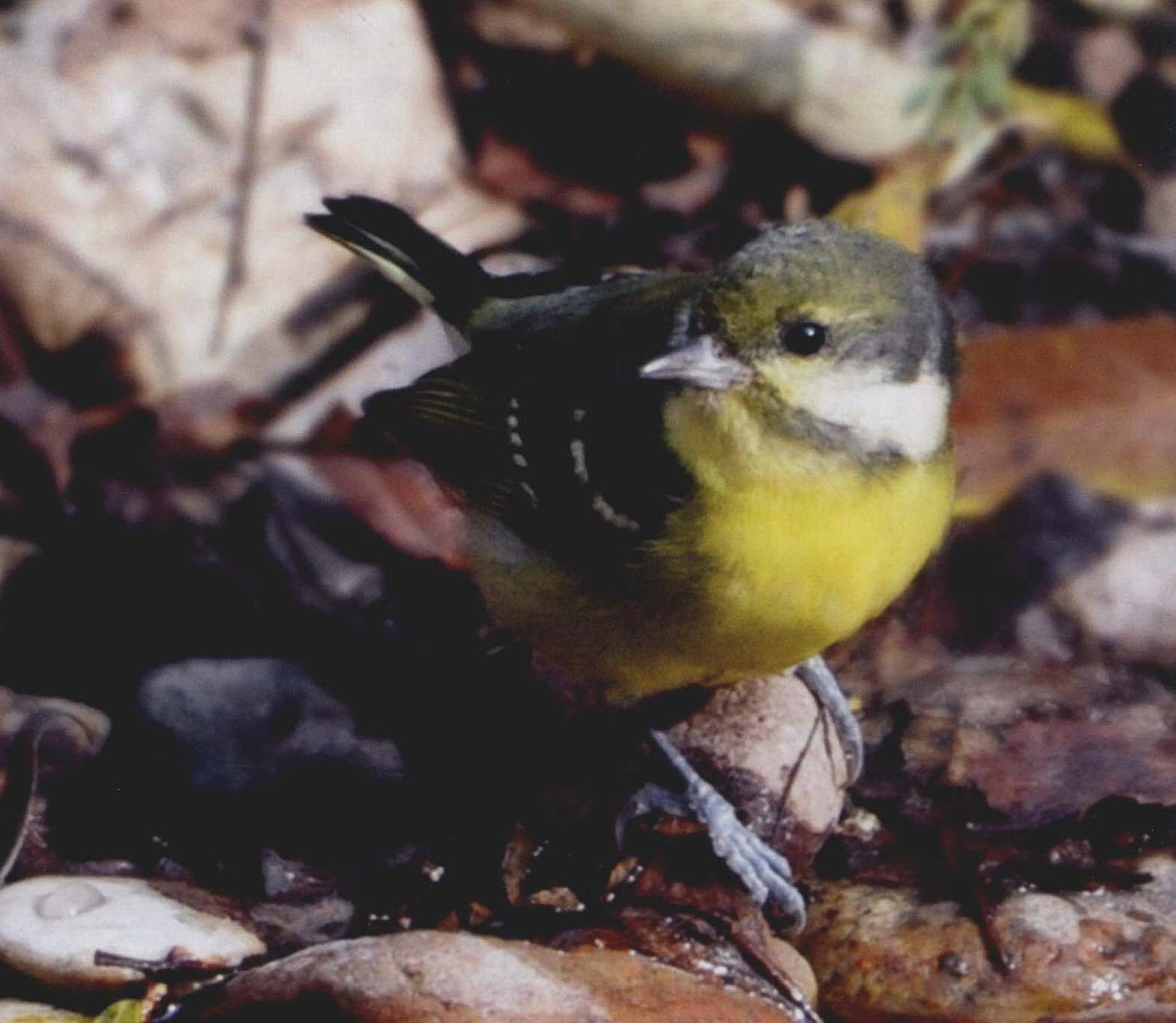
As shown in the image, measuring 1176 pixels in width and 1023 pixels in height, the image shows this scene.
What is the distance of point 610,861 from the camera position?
3.93m

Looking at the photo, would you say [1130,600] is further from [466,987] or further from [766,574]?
[466,987]

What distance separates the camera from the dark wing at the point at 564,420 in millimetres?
3928

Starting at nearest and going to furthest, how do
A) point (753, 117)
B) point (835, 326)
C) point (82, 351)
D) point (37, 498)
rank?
point (835, 326)
point (37, 498)
point (82, 351)
point (753, 117)

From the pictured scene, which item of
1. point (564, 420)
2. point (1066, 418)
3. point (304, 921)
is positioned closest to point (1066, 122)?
point (1066, 418)

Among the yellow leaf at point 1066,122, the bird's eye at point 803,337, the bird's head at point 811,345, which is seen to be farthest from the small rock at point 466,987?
the yellow leaf at point 1066,122

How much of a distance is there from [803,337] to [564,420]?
0.76 m

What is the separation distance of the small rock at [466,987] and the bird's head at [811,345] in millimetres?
904

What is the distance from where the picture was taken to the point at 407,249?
4.76 meters

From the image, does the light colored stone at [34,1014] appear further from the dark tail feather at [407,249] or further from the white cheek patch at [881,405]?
the dark tail feather at [407,249]

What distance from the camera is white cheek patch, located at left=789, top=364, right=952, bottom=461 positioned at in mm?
3613

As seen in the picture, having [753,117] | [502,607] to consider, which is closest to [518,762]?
[502,607]

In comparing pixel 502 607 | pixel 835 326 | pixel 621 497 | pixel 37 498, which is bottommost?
pixel 37 498

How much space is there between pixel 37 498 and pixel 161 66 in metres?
1.38

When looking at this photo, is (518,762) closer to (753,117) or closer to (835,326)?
(835,326)
